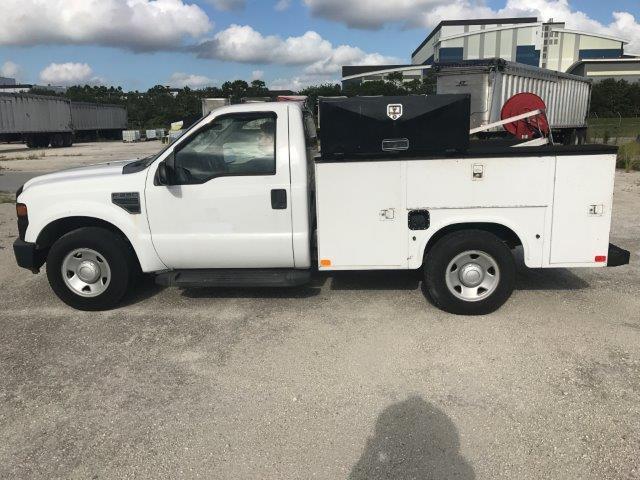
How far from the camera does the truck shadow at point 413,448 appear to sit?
2.99 metres

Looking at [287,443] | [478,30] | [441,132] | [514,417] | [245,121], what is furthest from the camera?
[478,30]

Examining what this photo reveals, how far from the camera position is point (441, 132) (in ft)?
15.6

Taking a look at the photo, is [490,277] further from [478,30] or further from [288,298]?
[478,30]

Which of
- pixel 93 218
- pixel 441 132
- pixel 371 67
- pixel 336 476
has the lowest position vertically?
pixel 336 476

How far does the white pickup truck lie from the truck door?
0.01 metres

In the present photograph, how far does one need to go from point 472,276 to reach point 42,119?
43.1 metres

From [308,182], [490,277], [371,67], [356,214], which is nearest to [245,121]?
[308,182]

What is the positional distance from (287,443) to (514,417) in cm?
147

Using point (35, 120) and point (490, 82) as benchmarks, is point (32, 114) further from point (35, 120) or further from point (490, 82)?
point (490, 82)

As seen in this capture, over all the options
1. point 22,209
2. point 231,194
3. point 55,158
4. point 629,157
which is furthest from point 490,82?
point 55,158

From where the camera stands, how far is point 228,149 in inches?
201

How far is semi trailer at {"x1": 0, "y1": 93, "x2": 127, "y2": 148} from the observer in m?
37.8

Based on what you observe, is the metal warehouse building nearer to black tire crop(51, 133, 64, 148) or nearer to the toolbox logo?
black tire crop(51, 133, 64, 148)

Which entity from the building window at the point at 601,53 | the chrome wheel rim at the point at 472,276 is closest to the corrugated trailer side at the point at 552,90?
the chrome wheel rim at the point at 472,276
